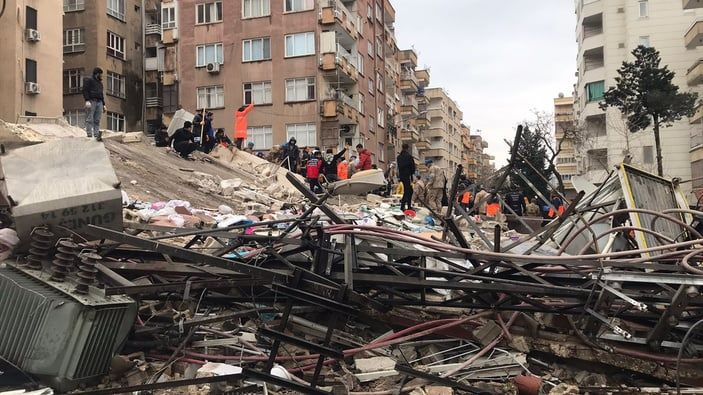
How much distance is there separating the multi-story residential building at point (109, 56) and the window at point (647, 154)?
34.7m

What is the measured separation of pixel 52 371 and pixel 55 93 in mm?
29540

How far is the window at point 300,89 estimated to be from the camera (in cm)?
3422

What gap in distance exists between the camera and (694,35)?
108ft

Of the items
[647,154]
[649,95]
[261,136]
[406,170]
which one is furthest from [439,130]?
[406,170]

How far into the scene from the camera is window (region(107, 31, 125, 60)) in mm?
38125

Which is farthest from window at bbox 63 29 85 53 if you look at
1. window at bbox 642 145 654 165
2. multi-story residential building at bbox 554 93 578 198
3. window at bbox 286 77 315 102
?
window at bbox 642 145 654 165

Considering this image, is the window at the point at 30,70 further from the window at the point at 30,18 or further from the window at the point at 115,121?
the window at the point at 115,121

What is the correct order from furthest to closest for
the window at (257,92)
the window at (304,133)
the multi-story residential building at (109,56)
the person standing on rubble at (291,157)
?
the multi-story residential building at (109,56) → the window at (257,92) → the window at (304,133) → the person standing on rubble at (291,157)

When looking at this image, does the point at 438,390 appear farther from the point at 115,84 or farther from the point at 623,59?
the point at 623,59

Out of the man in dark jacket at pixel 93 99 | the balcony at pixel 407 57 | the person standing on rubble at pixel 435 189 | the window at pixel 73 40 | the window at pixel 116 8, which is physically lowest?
the person standing on rubble at pixel 435 189

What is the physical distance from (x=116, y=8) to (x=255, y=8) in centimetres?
1084

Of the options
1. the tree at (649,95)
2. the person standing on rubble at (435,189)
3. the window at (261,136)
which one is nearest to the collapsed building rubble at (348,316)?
the person standing on rubble at (435,189)

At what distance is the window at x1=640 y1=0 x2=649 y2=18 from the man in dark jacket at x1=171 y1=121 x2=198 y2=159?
1342 inches

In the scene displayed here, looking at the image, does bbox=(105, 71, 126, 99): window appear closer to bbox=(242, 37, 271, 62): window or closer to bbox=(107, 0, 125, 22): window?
bbox=(107, 0, 125, 22): window
